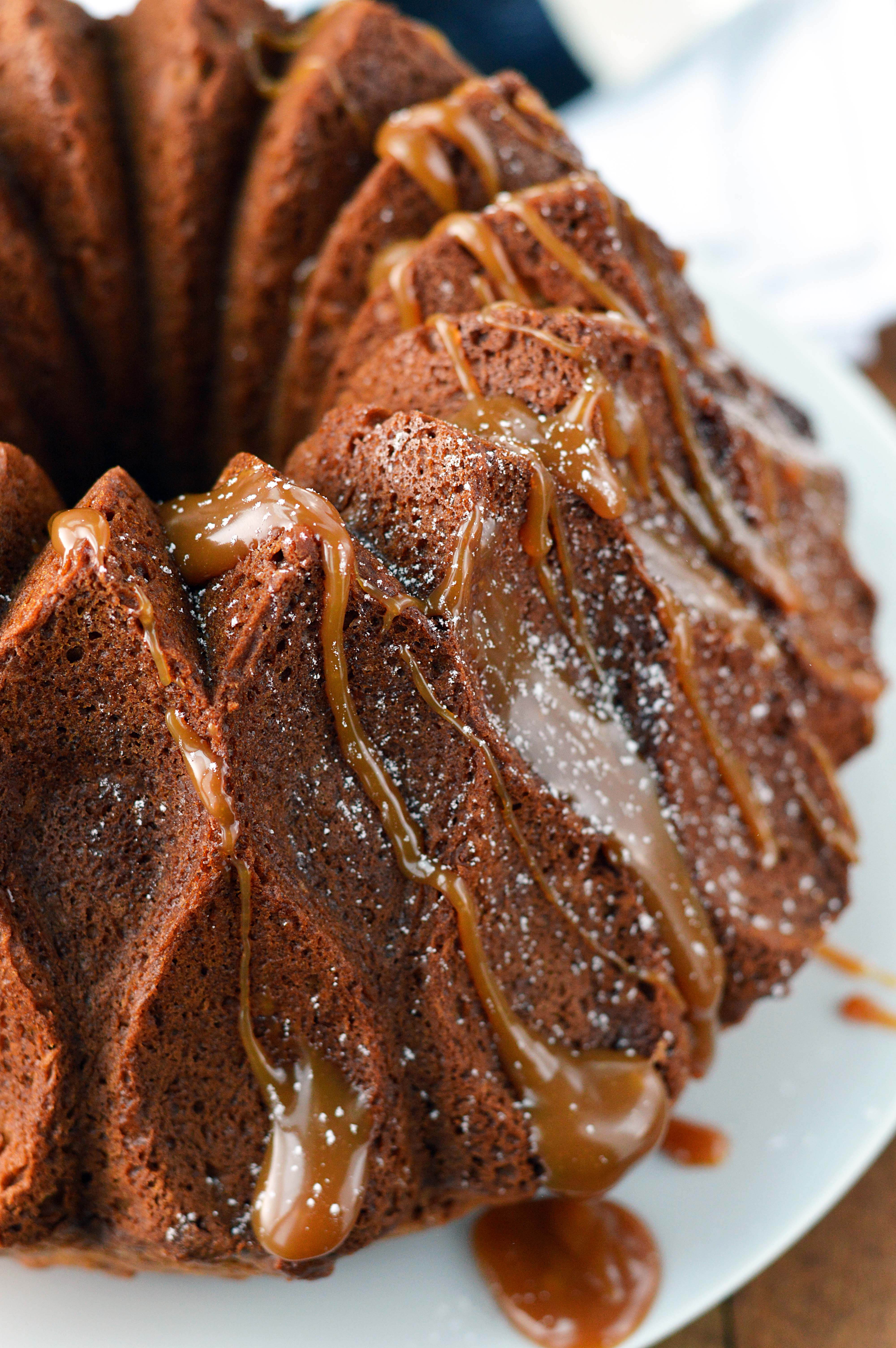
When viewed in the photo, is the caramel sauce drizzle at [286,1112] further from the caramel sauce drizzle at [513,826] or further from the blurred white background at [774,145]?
the blurred white background at [774,145]

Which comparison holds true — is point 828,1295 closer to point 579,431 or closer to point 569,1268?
point 569,1268

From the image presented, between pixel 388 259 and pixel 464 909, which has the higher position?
pixel 388 259

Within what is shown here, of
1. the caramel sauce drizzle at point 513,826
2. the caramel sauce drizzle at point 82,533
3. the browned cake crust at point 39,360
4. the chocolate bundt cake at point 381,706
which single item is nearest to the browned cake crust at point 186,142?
the chocolate bundt cake at point 381,706

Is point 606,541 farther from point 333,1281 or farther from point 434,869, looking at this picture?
point 333,1281

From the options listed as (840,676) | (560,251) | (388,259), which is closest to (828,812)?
(840,676)

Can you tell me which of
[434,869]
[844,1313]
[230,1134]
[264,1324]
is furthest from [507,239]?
[844,1313]

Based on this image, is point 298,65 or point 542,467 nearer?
point 542,467

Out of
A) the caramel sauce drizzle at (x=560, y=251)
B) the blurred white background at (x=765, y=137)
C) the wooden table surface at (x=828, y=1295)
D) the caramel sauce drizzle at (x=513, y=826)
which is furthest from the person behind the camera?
the blurred white background at (x=765, y=137)
